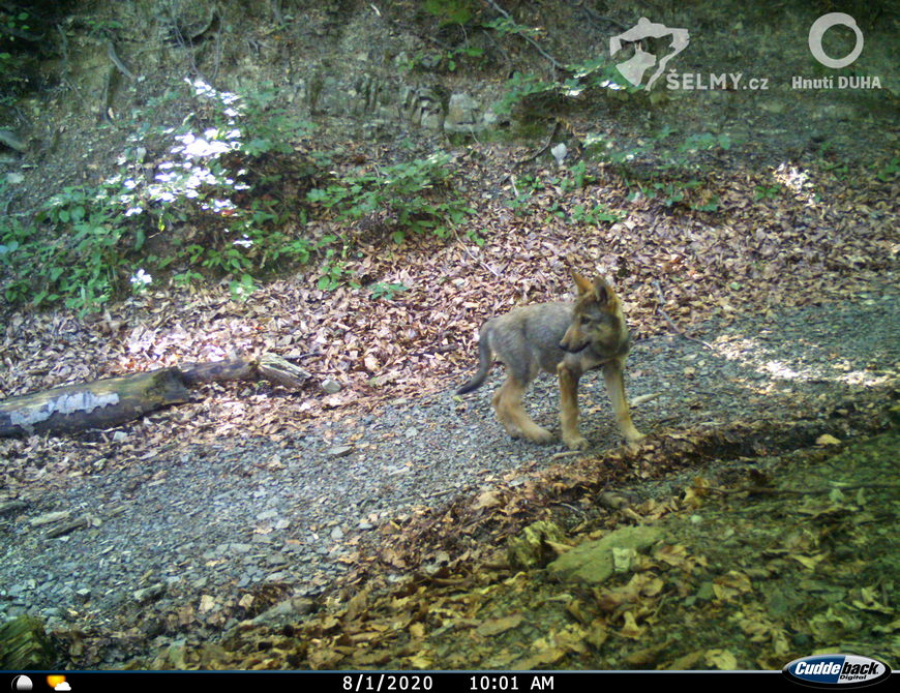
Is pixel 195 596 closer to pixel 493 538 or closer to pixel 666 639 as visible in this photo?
pixel 493 538

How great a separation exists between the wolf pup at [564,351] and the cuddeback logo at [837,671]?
281 cm

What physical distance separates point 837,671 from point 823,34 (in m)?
12.2

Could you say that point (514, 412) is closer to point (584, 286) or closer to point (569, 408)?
point (569, 408)

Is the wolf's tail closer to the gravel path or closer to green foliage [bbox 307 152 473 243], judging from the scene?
the gravel path

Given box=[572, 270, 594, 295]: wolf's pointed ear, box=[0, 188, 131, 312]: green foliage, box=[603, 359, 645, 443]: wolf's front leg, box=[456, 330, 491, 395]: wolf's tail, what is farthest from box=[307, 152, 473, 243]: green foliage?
box=[603, 359, 645, 443]: wolf's front leg

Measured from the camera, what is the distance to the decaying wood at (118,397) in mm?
6414

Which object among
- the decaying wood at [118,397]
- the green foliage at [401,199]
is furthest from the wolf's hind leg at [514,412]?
the green foliage at [401,199]

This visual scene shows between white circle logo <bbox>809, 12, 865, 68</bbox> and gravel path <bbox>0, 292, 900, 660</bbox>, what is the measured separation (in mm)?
6142

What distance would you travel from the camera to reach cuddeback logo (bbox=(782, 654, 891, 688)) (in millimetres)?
1957

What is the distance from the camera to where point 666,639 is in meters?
2.48

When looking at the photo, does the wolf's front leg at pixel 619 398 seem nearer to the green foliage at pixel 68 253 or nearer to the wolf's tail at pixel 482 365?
the wolf's tail at pixel 482 365

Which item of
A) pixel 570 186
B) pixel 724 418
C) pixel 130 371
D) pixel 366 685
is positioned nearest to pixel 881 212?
pixel 570 186

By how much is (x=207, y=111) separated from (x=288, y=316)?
413 centimetres

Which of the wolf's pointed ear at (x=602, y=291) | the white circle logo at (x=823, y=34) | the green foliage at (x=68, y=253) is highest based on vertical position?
the white circle logo at (x=823, y=34)
